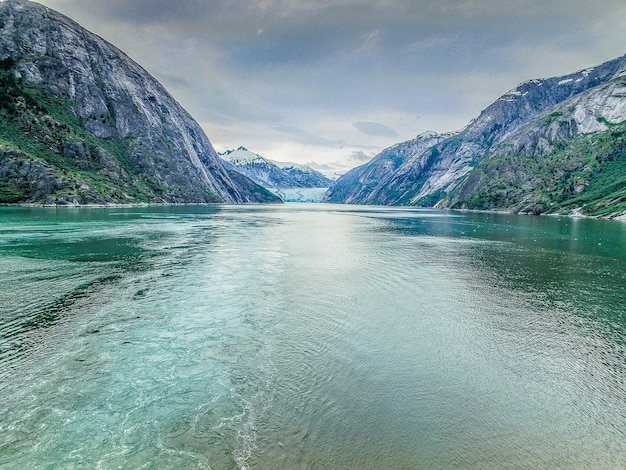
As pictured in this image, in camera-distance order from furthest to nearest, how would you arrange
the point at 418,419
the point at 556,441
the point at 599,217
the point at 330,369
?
the point at 599,217, the point at 330,369, the point at 418,419, the point at 556,441

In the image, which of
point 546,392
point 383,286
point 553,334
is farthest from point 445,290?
point 546,392

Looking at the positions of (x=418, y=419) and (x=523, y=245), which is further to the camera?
(x=523, y=245)

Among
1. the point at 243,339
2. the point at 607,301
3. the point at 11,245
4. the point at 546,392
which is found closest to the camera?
the point at 546,392

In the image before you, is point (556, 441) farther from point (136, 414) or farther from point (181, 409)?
point (136, 414)

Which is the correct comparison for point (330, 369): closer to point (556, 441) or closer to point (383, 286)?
point (556, 441)

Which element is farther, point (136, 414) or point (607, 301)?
point (607, 301)

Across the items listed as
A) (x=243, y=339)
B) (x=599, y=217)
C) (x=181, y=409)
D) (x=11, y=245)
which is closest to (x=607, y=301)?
(x=243, y=339)
